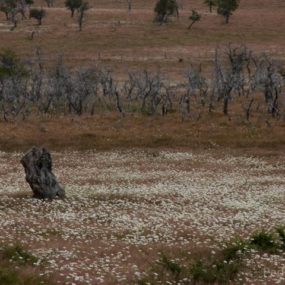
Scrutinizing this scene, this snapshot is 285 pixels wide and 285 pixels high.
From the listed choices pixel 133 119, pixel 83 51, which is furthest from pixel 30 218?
pixel 83 51

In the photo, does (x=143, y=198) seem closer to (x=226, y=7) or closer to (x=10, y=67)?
(x=10, y=67)

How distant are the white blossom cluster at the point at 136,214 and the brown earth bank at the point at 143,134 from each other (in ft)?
23.7

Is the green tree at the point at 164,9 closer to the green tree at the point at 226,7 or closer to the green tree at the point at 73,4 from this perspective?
the green tree at the point at 226,7

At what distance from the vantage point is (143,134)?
186 ft

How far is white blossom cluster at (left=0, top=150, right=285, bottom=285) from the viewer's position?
71.1 ft

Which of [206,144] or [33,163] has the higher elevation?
[33,163]

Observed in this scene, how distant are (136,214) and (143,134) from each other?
28710 mm

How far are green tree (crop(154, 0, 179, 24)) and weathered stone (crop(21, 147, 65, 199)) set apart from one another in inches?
4733

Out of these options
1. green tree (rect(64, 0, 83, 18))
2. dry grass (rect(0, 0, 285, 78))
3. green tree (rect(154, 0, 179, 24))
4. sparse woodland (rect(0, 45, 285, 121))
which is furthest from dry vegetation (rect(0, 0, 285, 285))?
green tree (rect(64, 0, 83, 18))

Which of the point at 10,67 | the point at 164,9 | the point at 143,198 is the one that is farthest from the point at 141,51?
the point at 143,198

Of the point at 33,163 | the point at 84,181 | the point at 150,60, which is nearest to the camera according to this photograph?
the point at 33,163

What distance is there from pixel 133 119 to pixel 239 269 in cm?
4562

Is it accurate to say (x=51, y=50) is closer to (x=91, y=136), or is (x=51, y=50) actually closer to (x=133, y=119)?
(x=133, y=119)

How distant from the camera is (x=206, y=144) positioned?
5325 cm
